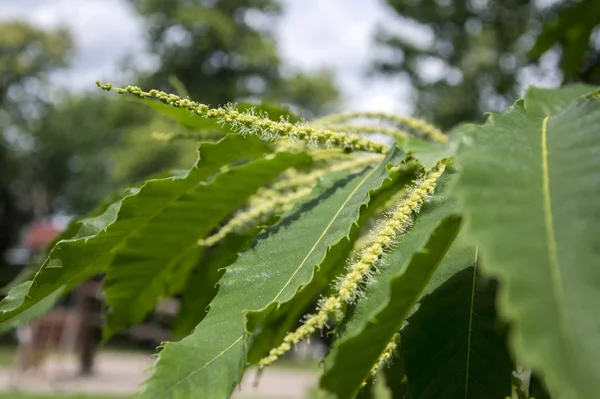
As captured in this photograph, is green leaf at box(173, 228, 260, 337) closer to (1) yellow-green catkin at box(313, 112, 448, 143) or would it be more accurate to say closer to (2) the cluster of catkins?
(2) the cluster of catkins

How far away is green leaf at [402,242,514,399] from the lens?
643mm

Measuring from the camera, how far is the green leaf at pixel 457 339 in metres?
0.64

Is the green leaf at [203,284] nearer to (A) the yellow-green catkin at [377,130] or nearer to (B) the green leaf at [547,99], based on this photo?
(A) the yellow-green catkin at [377,130]

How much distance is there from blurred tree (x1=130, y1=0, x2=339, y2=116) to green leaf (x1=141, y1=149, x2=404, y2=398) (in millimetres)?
18175

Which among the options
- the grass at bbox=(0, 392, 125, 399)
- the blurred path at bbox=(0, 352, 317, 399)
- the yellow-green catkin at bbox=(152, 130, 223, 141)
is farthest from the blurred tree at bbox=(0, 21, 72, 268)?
the yellow-green catkin at bbox=(152, 130, 223, 141)

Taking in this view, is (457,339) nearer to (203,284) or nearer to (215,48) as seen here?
(203,284)

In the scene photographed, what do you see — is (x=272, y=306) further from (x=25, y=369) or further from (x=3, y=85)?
(x=3, y=85)

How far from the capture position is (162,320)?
15430mm

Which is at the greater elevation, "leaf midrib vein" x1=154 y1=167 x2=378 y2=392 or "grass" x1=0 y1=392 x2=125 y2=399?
"leaf midrib vein" x1=154 y1=167 x2=378 y2=392

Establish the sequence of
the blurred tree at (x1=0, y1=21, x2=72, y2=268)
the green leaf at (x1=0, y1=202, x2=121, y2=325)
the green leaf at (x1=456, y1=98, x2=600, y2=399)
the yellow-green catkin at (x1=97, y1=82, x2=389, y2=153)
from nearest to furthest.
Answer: the green leaf at (x1=456, y1=98, x2=600, y2=399), the yellow-green catkin at (x1=97, y1=82, x2=389, y2=153), the green leaf at (x1=0, y1=202, x2=121, y2=325), the blurred tree at (x1=0, y1=21, x2=72, y2=268)

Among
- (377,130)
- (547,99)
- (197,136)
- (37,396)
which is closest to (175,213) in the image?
(197,136)

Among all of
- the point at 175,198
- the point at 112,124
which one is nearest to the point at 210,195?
the point at 175,198

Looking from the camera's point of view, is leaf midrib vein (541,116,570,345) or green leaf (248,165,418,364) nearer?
leaf midrib vein (541,116,570,345)

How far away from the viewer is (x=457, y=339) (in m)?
0.67
